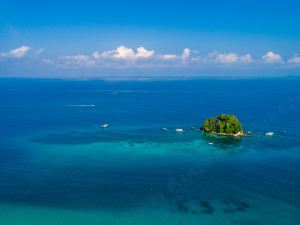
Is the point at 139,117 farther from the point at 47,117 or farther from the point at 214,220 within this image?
the point at 214,220

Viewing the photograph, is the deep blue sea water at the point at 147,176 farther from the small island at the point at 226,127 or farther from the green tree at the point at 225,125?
the green tree at the point at 225,125

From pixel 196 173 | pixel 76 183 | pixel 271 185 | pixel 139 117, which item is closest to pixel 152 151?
pixel 196 173

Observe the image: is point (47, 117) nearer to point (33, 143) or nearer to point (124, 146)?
point (33, 143)

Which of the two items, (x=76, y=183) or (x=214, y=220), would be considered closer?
(x=214, y=220)

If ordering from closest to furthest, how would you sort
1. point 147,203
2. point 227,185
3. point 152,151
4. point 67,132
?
1. point 147,203
2. point 227,185
3. point 152,151
4. point 67,132

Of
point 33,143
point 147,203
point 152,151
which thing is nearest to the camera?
point 147,203

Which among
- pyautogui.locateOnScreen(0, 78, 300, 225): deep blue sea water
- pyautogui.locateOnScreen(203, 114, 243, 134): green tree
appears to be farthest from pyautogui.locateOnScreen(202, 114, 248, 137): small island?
pyautogui.locateOnScreen(0, 78, 300, 225): deep blue sea water

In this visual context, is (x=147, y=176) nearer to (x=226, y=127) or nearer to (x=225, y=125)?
(x=226, y=127)

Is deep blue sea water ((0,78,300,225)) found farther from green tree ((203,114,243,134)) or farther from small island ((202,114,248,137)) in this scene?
green tree ((203,114,243,134))
